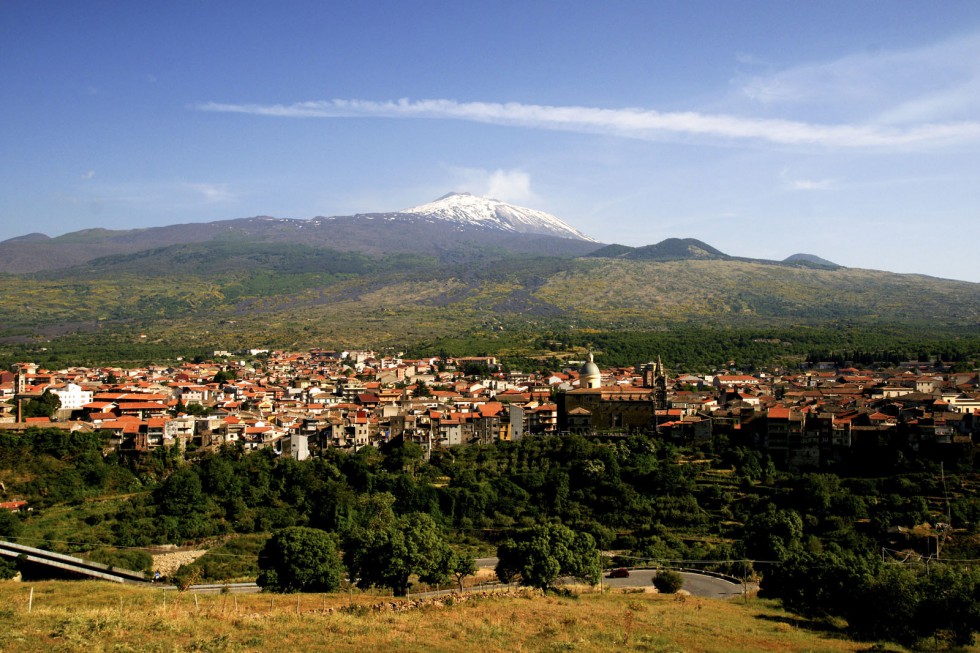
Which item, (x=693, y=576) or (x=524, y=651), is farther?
(x=693, y=576)

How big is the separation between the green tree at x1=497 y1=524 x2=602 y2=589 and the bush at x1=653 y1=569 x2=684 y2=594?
1.68 meters

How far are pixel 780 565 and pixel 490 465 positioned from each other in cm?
1696

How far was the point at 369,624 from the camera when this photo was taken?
15.7 metres

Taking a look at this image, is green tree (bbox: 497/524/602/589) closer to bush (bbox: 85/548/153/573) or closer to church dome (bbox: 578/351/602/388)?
bush (bbox: 85/548/153/573)

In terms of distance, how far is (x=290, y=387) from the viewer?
205ft

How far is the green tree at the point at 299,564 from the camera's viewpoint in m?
23.0

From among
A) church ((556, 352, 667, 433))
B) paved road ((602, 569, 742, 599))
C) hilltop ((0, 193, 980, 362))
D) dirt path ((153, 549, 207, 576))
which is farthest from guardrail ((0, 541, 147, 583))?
hilltop ((0, 193, 980, 362))

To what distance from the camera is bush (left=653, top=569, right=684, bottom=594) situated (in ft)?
79.8

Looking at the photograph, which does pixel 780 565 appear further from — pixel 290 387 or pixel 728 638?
pixel 290 387

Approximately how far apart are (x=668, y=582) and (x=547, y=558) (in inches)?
143

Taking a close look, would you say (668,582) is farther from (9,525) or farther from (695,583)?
(9,525)

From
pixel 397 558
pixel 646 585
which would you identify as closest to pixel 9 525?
pixel 397 558

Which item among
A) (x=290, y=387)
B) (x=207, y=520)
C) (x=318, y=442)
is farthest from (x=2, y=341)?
(x=207, y=520)

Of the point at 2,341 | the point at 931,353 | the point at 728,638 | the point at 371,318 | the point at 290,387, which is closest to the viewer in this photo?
the point at 728,638
